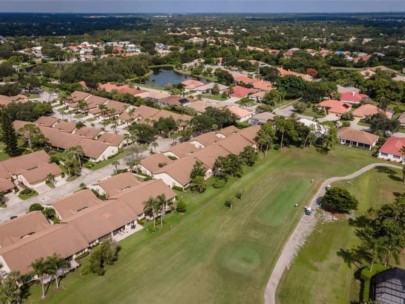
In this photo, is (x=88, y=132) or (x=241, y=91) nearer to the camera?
(x=88, y=132)

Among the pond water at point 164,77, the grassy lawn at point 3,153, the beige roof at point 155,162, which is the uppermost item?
the beige roof at point 155,162

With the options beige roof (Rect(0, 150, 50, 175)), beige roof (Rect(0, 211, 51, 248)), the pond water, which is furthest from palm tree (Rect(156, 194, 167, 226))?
the pond water

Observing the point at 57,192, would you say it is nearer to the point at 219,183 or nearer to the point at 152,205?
the point at 152,205

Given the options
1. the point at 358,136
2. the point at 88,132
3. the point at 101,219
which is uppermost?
the point at 101,219

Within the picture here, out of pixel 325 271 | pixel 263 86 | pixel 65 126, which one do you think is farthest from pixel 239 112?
pixel 325 271

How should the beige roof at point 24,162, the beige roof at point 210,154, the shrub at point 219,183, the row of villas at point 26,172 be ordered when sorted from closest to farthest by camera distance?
the row of villas at point 26,172 < the shrub at point 219,183 < the beige roof at point 24,162 < the beige roof at point 210,154

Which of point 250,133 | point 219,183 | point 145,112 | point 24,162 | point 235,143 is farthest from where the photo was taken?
point 145,112

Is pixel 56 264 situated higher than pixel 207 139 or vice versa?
pixel 56 264

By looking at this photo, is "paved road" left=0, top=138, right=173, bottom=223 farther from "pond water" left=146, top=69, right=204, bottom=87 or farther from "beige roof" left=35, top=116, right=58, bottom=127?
"pond water" left=146, top=69, right=204, bottom=87

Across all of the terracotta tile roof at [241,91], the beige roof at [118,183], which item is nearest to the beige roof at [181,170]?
the beige roof at [118,183]

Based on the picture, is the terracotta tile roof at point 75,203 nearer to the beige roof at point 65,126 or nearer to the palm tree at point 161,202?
the palm tree at point 161,202
